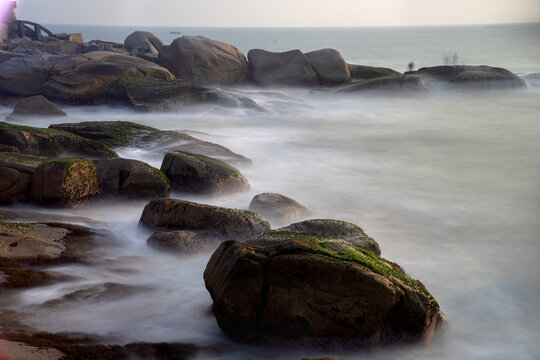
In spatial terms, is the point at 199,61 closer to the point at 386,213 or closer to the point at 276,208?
the point at 386,213

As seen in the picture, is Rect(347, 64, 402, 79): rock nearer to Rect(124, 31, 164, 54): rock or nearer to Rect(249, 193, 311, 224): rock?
Rect(124, 31, 164, 54): rock

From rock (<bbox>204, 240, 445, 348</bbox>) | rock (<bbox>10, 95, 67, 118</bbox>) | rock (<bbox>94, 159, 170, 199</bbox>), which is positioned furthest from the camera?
rock (<bbox>10, 95, 67, 118</bbox>)

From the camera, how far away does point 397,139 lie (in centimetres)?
1485

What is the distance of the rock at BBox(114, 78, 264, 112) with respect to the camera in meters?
16.7

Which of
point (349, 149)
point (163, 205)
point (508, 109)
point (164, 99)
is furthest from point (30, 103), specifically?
point (508, 109)

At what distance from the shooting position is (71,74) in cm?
1761

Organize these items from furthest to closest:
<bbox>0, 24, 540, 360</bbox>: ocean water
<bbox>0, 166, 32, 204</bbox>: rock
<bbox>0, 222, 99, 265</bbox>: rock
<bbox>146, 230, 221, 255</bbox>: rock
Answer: <bbox>0, 166, 32, 204</bbox>: rock → <bbox>146, 230, 221, 255</bbox>: rock → <bbox>0, 222, 99, 265</bbox>: rock → <bbox>0, 24, 540, 360</bbox>: ocean water

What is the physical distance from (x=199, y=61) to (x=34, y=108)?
8.01 metres

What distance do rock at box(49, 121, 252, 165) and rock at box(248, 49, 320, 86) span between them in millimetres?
11757

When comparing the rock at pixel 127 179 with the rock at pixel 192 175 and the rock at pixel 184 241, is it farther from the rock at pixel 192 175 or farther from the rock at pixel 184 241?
the rock at pixel 184 241

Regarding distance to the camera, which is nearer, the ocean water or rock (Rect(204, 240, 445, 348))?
rock (Rect(204, 240, 445, 348))

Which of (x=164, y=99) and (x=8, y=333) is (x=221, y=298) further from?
(x=164, y=99)

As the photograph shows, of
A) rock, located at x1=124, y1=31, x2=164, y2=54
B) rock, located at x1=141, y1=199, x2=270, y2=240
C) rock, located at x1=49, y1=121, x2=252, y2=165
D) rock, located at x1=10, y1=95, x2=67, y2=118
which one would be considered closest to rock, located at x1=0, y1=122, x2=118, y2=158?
rock, located at x1=49, y1=121, x2=252, y2=165

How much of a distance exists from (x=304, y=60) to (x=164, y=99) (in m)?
8.09
